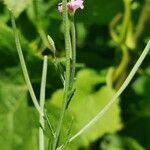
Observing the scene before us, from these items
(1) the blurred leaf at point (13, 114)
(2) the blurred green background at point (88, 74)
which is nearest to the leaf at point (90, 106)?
(2) the blurred green background at point (88, 74)

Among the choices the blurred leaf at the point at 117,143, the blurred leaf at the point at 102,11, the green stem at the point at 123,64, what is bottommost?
the blurred leaf at the point at 117,143

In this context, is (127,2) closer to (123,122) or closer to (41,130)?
(123,122)

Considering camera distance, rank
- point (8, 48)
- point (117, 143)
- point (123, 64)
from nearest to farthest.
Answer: point (8, 48)
point (123, 64)
point (117, 143)

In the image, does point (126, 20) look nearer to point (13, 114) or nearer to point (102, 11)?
point (102, 11)

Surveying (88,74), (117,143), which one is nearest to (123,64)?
(88,74)

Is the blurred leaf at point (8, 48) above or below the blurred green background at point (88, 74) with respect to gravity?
above

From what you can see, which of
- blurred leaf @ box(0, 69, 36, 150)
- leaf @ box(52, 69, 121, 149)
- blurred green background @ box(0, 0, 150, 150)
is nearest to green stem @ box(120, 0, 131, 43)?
blurred green background @ box(0, 0, 150, 150)

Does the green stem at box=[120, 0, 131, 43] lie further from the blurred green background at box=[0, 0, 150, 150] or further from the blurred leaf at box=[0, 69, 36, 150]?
the blurred leaf at box=[0, 69, 36, 150]

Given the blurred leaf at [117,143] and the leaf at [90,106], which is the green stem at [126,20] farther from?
the blurred leaf at [117,143]

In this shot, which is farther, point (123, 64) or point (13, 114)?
point (123, 64)
